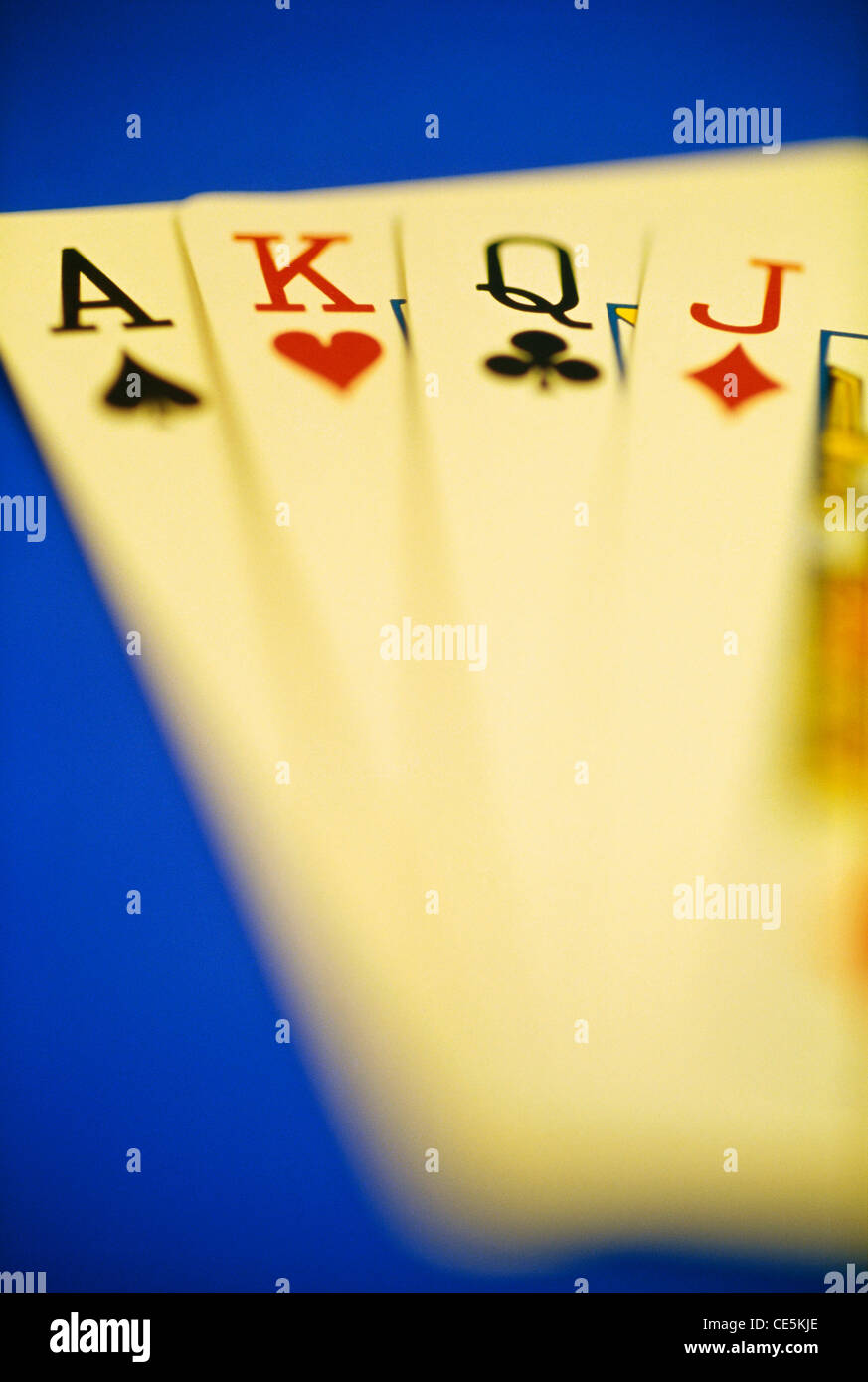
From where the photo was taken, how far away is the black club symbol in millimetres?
1968

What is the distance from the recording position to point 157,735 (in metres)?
1.97

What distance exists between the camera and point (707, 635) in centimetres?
196

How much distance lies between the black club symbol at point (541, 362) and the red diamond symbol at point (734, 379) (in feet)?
0.66

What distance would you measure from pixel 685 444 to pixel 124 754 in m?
1.19

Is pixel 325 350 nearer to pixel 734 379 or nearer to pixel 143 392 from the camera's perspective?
pixel 143 392

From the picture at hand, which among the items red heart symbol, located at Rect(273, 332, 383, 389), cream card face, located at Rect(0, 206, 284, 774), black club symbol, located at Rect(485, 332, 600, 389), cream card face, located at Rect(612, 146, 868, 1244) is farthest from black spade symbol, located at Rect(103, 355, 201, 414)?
cream card face, located at Rect(612, 146, 868, 1244)

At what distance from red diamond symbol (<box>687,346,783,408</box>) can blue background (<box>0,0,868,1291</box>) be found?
0.43m

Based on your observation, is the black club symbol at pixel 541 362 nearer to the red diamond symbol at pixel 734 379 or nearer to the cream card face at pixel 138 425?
the red diamond symbol at pixel 734 379

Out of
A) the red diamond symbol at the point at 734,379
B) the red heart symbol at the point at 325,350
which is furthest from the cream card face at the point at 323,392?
the red diamond symbol at the point at 734,379

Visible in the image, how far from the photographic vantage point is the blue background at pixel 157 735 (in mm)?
1956

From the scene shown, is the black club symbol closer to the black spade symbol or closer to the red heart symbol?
the red heart symbol

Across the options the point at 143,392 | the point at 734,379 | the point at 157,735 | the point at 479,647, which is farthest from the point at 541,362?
the point at 157,735

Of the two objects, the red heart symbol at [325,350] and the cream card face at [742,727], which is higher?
the red heart symbol at [325,350]

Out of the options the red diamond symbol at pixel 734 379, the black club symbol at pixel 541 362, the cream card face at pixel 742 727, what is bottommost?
the cream card face at pixel 742 727
